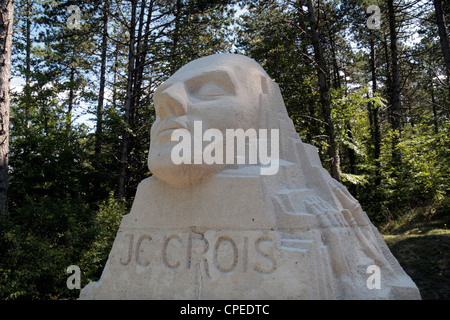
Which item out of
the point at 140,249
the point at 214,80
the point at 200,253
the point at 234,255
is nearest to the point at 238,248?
the point at 234,255

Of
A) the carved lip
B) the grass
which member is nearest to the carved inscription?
the carved lip

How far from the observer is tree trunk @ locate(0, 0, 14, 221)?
574 cm

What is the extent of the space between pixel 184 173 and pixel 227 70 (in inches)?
39.5

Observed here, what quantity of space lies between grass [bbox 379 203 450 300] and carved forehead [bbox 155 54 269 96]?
3.82 meters

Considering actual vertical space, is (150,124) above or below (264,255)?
above

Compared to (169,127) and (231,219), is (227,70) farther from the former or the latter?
(231,219)

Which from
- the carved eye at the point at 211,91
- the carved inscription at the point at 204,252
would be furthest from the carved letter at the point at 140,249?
the carved eye at the point at 211,91

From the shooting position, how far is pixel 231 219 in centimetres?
265

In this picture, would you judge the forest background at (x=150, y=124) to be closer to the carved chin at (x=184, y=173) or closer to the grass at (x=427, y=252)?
the grass at (x=427, y=252)

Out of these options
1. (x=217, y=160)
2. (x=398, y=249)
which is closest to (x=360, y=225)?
(x=217, y=160)

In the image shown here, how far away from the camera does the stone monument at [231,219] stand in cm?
248

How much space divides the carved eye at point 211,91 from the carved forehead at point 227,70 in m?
0.10

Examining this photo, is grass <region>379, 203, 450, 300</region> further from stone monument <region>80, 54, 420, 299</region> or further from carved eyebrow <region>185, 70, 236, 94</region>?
carved eyebrow <region>185, 70, 236, 94</region>

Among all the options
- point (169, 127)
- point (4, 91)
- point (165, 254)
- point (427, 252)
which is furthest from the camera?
point (4, 91)
